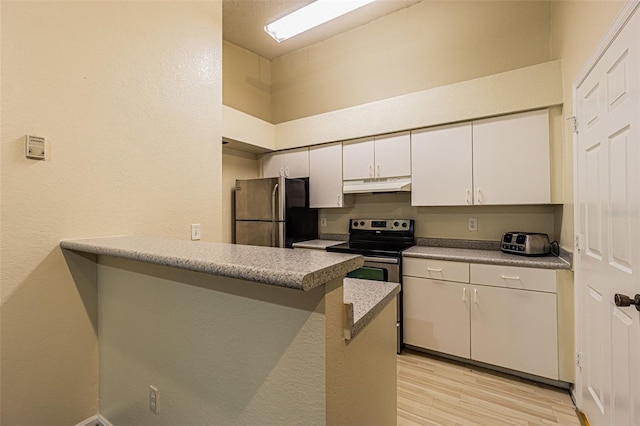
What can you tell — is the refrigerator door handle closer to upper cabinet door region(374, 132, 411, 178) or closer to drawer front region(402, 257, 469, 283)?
upper cabinet door region(374, 132, 411, 178)

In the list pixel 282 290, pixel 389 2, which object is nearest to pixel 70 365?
pixel 282 290

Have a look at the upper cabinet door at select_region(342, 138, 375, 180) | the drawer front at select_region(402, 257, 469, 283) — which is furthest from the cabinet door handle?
the upper cabinet door at select_region(342, 138, 375, 180)

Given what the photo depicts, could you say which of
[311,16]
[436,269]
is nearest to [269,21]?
[311,16]

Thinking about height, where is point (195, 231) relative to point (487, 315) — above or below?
above

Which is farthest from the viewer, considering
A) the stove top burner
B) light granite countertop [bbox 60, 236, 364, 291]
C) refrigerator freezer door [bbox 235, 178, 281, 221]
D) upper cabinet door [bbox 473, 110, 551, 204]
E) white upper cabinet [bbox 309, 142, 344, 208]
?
white upper cabinet [bbox 309, 142, 344, 208]

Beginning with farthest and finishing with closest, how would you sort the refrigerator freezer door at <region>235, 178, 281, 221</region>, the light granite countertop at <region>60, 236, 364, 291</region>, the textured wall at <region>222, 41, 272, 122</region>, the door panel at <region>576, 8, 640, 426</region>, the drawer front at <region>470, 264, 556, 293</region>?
the textured wall at <region>222, 41, 272, 122</region> < the refrigerator freezer door at <region>235, 178, 281, 221</region> < the drawer front at <region>470, 264, 556, 293</region> < the door panel at <region>576, 8, 640, 426</region> < the light granite countertop at <region>60, 236, 364, 291</region>

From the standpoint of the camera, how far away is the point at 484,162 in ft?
8.52

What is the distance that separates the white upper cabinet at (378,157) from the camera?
9.84 feet

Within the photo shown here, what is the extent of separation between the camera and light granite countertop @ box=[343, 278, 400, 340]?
0.93m

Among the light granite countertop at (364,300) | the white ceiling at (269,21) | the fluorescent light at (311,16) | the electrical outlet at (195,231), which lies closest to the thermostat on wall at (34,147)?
the electrical outlet at (195,231)

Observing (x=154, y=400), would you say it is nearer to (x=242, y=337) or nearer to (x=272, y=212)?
(x=242, y=337)

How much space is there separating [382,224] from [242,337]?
253 cm

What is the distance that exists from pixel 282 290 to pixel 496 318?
7.01ft

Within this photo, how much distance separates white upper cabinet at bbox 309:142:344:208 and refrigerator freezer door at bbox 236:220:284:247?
1.97 feet
